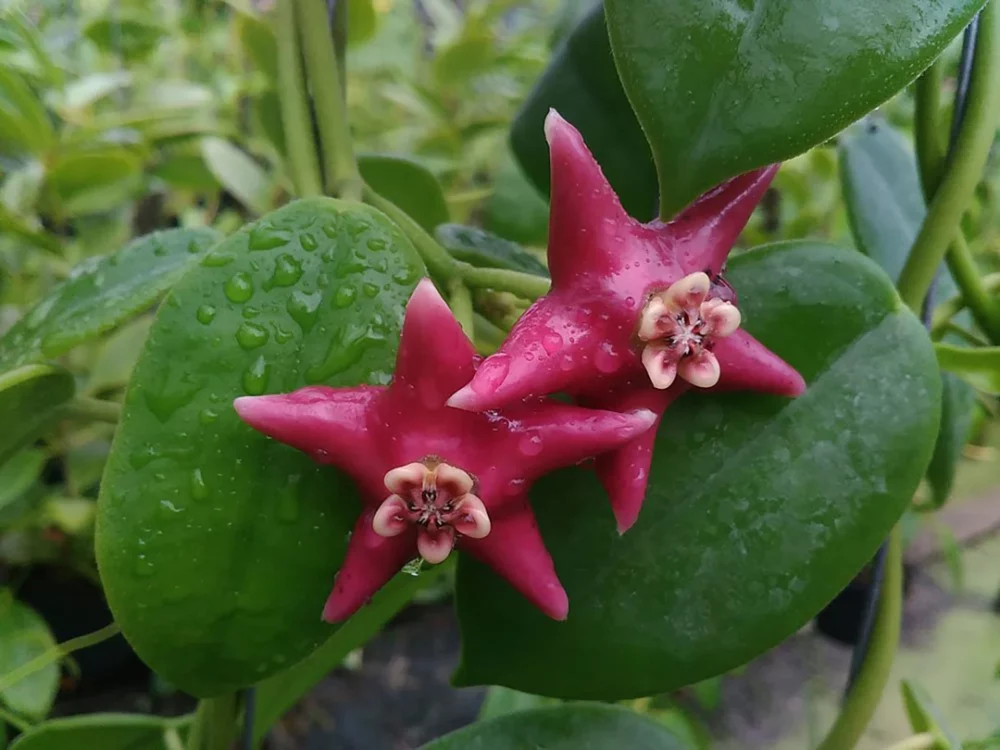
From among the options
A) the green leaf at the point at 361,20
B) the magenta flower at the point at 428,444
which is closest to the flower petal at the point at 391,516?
the magenta flower at the point at 428,444

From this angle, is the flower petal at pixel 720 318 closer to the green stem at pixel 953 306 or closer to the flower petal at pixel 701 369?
the flower petal at pixel 701 369

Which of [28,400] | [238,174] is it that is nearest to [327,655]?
[28,400]

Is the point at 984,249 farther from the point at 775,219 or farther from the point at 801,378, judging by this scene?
the point at 801,378

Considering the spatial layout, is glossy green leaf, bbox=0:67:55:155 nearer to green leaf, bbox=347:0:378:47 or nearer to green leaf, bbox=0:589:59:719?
green leaf, bbox=347:0:378:47

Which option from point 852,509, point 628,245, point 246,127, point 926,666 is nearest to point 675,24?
point 628,245

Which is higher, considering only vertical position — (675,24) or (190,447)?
(675,24)

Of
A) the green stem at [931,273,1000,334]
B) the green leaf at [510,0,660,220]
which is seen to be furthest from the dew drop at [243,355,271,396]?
the green stem at [931,273,1000,334]

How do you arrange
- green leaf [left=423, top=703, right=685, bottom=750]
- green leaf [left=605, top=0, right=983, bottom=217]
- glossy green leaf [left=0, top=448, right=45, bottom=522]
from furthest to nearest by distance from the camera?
1. glossy green leaf [left=0, top=448, right=45, bottom=522]
2. green leaf [left=423, top=703, right=685, bottom=750]
3. green leaf [left=605, top=0, right=983, bottom=217]
